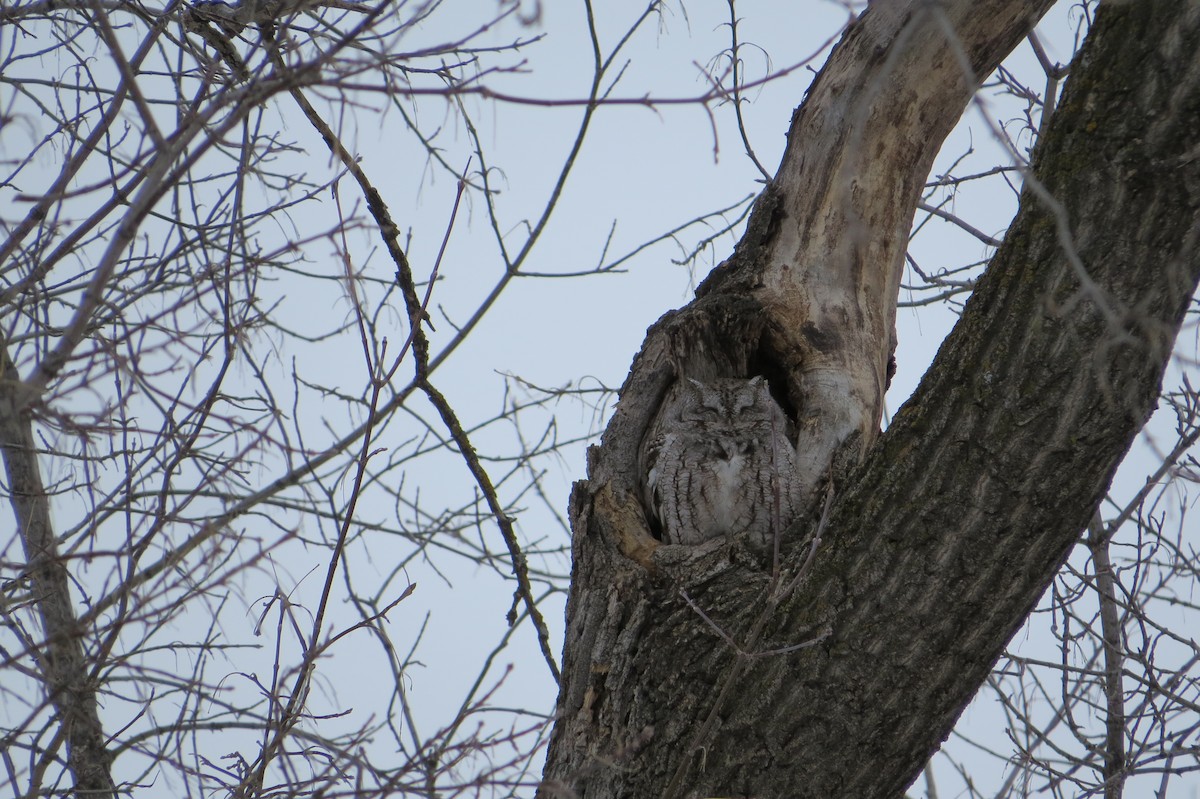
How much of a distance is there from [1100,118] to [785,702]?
140cm

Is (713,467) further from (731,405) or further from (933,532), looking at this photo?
(933,532)

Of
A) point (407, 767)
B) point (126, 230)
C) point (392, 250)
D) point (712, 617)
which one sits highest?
point (392, 250)

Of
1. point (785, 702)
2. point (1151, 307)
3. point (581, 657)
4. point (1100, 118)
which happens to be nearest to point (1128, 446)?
point (1151, 307)

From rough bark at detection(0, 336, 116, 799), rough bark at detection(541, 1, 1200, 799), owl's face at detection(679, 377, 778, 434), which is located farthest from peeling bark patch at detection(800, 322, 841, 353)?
rough bark at detection(0, 336, 116, 799)

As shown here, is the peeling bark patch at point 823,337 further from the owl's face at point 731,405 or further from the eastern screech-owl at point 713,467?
the owl's face at point 731,405

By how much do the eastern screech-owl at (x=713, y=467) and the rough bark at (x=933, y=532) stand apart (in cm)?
53

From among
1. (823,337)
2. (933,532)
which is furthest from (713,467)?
(933,532)

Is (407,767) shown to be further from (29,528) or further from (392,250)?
(29,528)

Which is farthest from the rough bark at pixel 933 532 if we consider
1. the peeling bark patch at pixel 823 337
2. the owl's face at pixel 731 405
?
the owl's face at pixel 731 405

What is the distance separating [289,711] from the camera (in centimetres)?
218

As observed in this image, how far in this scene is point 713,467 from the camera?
4125 millimetres

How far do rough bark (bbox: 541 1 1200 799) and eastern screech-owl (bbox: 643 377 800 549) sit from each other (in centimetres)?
53

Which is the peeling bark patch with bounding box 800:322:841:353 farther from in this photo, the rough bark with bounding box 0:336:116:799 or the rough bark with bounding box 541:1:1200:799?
the rough bark with bounding box 0:336:116:799

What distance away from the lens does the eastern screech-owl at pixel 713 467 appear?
389 centimetres
